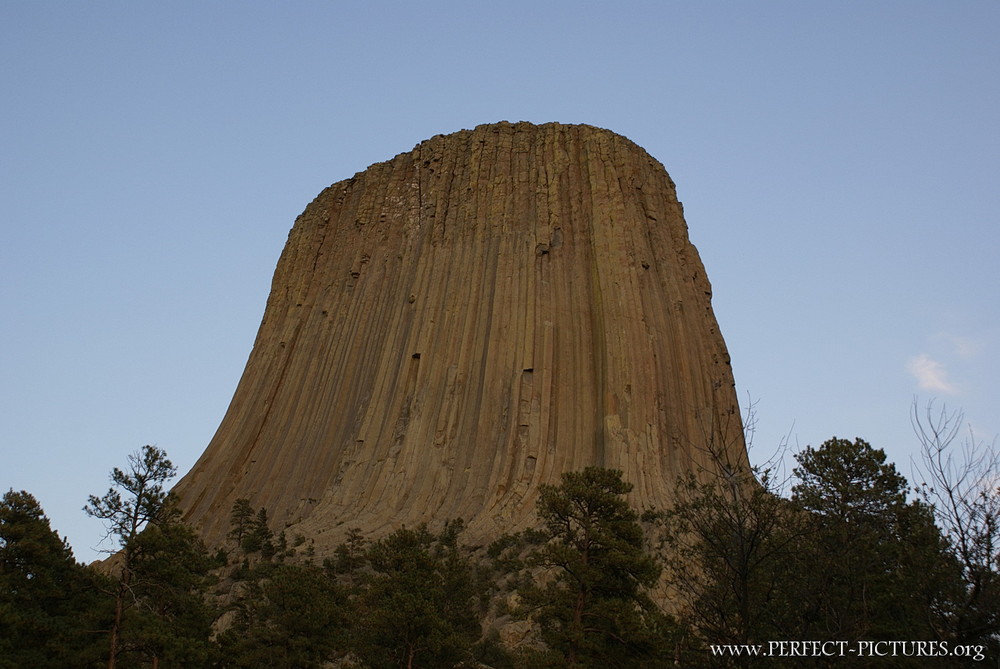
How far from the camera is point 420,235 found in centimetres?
4488

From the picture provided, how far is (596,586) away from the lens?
18312 mm

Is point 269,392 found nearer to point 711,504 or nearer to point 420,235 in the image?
point 420,235

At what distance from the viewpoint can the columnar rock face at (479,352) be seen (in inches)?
1357

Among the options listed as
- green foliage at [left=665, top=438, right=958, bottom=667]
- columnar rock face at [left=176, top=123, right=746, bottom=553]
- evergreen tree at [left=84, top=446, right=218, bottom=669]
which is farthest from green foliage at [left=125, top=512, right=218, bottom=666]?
columnar rock face at [left=176, top=123, right=746, bottom=553]

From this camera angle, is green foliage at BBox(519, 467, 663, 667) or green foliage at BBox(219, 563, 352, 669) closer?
green foliage at BBox(519, 467, 663, 667)

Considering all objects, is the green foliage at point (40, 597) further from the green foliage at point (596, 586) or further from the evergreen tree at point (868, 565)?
the evergreen tree at point (868, 565)

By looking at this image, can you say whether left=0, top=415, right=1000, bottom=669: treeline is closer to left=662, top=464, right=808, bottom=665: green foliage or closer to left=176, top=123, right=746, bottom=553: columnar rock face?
left=662, top=464, right=808, bottom=665: green foliage

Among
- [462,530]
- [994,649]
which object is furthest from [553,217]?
[994,649]

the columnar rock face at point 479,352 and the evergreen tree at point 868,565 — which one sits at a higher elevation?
the columnar rock face at point 479,352

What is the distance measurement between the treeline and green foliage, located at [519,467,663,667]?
41 mm

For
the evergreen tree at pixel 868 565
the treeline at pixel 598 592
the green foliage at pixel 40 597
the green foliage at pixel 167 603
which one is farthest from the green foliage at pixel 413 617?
the evergreen tree at pixel 868 565

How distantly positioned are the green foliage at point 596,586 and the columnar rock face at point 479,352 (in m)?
11.4

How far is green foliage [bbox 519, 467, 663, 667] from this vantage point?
1706 centimetres

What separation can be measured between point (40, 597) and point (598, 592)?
11.0 metres
